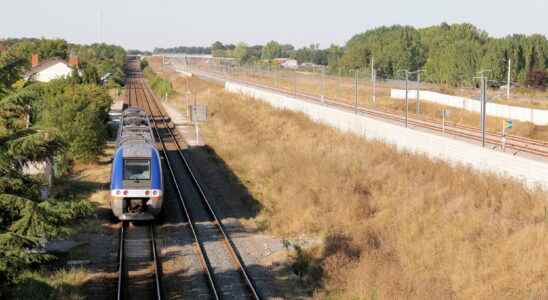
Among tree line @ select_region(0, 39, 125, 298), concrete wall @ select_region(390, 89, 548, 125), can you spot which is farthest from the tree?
tree line @ select_region(0, 39, 125, 298)

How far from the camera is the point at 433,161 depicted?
1168 inches

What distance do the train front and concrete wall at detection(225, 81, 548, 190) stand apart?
12.6m

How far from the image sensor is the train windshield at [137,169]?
21.5 meters

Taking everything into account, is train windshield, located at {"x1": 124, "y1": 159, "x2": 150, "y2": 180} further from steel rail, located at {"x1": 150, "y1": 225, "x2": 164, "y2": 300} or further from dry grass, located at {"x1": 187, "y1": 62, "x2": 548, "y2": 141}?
dry grass, located at {"x1": 187, "y1": 62, "x2": 548, "y2": 141}

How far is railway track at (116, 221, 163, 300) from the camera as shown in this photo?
15.4 metres

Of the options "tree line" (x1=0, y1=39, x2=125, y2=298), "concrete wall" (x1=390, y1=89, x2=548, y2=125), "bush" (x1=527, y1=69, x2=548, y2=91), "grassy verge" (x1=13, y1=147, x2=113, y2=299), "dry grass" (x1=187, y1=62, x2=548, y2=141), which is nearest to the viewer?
"tree line" (x1=0, y1=39, x2=125, y2=298)

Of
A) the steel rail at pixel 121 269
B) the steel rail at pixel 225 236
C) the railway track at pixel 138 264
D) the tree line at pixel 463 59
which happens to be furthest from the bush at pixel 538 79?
the steel rail at pixel 121 269

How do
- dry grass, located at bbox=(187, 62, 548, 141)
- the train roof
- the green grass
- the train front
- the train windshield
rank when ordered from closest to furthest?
the green grass → the train front → the train windshield → the train roof → dry grass, located at bbox=(187, 62, 548, 141)

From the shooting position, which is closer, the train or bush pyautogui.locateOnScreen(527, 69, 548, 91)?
the train

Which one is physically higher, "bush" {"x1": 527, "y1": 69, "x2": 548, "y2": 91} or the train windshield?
"bush" {"x1": 527, "y1": 69, "x2": 548, "y2": 91}

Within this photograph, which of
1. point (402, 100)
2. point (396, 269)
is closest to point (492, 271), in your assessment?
point (396, 269)

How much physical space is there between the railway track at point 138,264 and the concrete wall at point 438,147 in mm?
12946

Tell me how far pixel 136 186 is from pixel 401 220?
8556mm

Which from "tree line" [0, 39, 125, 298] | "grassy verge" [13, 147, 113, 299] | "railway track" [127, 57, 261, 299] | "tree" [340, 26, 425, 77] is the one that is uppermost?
"tree" [340, 26, 425, 77]
